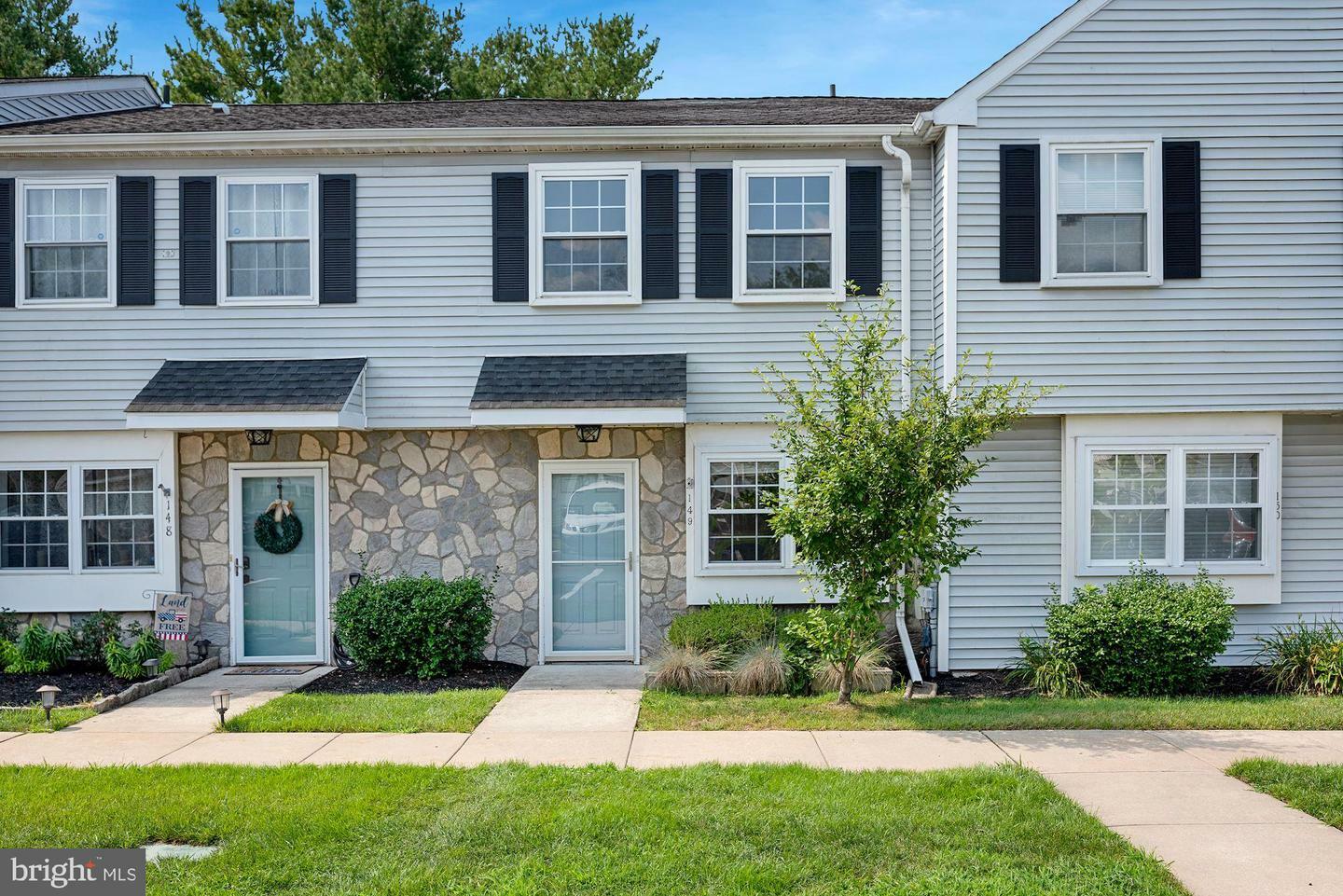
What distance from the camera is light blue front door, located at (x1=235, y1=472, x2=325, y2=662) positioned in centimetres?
1002

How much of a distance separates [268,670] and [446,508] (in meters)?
2.40

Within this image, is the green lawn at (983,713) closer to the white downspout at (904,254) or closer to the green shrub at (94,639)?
the white downspout at (904,254)

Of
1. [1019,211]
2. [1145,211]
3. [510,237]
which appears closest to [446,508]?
[510,237]

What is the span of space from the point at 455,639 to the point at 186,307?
14.3ft

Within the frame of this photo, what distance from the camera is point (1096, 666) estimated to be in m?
8.38

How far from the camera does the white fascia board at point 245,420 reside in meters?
8.93

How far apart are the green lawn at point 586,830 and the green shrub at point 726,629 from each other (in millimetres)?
2698

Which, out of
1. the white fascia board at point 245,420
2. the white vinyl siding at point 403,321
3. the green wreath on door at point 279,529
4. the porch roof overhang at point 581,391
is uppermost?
the white vinyl siding at point 403,321

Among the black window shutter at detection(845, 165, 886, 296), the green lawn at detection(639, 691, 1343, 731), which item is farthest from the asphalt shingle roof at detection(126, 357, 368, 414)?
the black window shutter at detection(845, 165, 886, 296)

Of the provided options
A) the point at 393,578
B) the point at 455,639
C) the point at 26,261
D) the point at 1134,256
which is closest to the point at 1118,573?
the point at 1134,256

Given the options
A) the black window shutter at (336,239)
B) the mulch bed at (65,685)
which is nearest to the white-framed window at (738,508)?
the black window shutter at (336,239)

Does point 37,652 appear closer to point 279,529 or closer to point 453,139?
point 279,529

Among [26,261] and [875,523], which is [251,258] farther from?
[875,523]

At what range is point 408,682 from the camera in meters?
8.97
